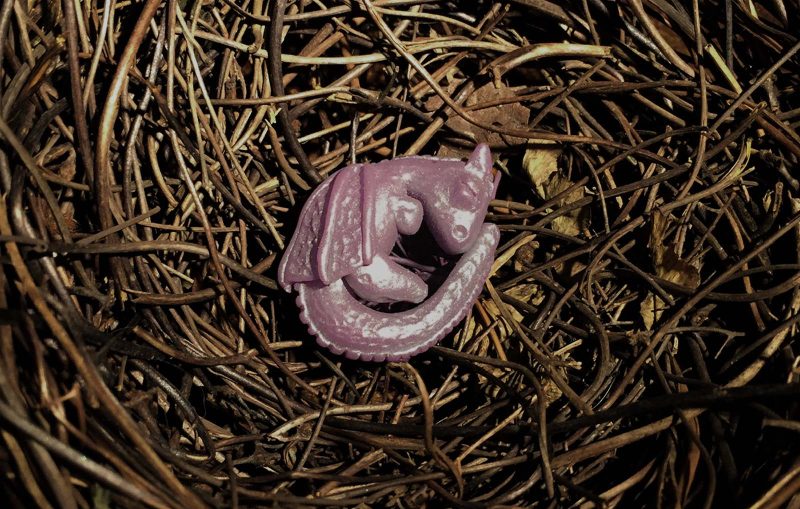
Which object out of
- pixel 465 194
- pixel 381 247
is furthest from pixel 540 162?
pixel 381 247

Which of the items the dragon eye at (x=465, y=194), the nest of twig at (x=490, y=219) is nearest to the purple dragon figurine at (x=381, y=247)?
the dragon eye at (x=465, y=194)

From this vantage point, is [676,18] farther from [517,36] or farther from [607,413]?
[607,413]

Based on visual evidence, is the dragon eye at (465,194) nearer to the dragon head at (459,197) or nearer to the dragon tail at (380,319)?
the dragon head at (459,197)

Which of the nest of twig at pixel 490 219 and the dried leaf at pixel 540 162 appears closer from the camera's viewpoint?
the nest of twig at pixel 490 219

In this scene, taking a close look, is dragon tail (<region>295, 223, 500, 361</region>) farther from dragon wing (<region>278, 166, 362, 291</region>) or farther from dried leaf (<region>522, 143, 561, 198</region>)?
dried leaf (<region>522, 143, 561, 198</region>)

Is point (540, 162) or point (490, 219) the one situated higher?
point (540, 162)

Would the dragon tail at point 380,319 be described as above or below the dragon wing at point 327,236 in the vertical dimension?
below

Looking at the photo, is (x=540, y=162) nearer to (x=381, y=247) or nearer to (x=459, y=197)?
(x=459, y=197)
